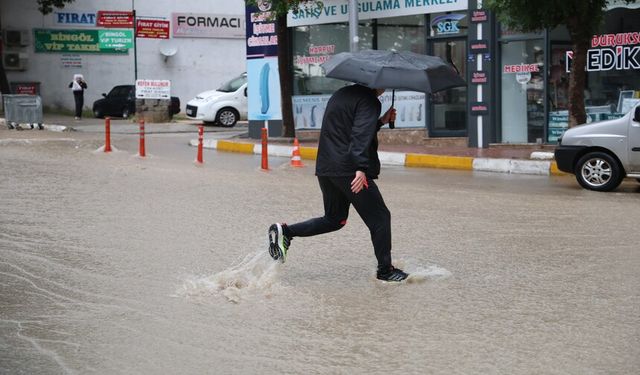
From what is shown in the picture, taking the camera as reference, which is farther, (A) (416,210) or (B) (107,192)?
(B) (107,192)

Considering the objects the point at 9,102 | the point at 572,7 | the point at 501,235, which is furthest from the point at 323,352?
A: the point at 9,102

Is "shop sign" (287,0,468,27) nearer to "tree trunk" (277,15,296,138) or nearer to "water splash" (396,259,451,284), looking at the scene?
"tree trunk" (277,15,296,138)

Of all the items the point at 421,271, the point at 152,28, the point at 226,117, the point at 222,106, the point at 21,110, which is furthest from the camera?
the point at 152,28

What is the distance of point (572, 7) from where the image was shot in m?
16.8

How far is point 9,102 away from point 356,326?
76.7ft

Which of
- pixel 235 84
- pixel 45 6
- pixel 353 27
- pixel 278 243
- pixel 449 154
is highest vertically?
pixel 45 6

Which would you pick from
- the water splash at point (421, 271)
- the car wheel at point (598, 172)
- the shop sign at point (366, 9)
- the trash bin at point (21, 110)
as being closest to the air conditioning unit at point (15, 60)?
the trash bin at point (21, 110)

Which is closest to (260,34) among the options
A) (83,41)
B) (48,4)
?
(48,4)

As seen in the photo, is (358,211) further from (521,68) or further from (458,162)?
(521,68)

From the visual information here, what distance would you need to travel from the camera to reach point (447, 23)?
2173cm

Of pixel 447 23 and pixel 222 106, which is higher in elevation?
pixel 447 23

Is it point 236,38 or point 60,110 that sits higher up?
point 236,38

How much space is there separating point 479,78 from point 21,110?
13944mm

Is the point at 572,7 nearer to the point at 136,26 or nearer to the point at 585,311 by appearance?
the point at 585,311
